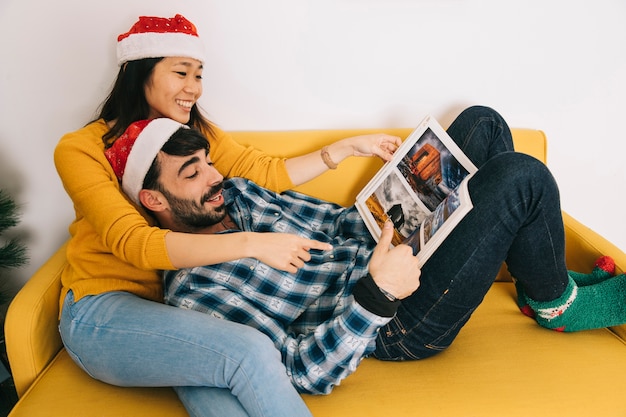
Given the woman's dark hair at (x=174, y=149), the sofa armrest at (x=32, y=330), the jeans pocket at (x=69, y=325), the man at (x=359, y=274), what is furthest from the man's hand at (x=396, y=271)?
the sofa armrest at (x=32, y=330)

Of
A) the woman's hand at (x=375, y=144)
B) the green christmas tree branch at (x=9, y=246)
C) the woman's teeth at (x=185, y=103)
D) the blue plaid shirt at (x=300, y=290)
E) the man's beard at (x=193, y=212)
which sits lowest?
the green christmas tree branch at (x=9, y=246)

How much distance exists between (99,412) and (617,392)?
1197 mm

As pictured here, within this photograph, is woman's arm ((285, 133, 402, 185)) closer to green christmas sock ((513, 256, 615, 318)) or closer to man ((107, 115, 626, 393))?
man ((107, 115, 626, 393))

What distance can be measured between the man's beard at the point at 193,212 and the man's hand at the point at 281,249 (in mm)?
254

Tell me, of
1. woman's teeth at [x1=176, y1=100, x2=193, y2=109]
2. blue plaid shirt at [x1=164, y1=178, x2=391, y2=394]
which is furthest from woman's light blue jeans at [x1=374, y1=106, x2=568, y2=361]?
woman's teeth at [x1=176, y1=100, x2=193, y2=109]

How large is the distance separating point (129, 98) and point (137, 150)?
217 mm

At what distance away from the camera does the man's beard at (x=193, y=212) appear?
129 cm

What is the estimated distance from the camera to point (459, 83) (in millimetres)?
1786

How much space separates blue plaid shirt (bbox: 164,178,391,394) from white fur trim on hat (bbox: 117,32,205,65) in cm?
39

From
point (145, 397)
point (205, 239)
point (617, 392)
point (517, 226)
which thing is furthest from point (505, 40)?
point (145, 397)

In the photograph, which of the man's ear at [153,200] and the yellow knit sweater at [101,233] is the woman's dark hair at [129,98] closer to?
the yellow knit sweater at [101,233]

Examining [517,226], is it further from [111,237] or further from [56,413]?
[56,413]

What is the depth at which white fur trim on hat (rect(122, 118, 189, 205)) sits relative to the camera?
1.26m

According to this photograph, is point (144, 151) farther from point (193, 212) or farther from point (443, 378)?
point (443, 378)
